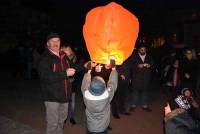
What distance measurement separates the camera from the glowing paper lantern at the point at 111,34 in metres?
5.36

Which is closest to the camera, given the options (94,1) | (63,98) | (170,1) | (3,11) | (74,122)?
(63,98)

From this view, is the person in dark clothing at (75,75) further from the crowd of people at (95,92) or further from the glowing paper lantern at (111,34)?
the glowing paper lantern at (111,34)

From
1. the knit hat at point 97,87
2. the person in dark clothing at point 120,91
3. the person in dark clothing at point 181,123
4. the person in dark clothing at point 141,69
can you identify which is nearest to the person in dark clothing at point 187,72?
the person in dark clothing at point 141,69

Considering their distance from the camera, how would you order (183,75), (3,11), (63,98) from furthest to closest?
1. (3,11)
2. (183,75)
3. (63,98)

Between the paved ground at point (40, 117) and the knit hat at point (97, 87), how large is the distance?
259 centimetres

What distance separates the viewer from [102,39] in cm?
538

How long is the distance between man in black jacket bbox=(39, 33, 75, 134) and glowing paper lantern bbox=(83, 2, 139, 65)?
815 millimetres

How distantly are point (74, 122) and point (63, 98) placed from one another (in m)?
2.19

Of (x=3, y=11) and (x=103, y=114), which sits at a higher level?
(x=3, y=11)

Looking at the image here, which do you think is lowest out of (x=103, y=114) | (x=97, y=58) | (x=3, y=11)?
(x=103, y=114)

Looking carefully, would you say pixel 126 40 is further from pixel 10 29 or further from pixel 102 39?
pixel 10 29

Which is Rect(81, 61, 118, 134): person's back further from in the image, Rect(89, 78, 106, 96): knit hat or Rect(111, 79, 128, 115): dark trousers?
Rect(111, 79, 128, 115): dark trousers

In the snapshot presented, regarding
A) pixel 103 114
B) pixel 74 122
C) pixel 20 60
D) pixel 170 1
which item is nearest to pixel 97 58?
pixel 103 114

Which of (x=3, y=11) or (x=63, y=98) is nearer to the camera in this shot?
(x=63, y=98)
